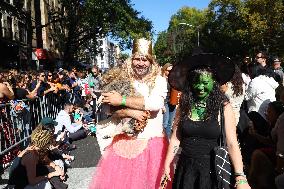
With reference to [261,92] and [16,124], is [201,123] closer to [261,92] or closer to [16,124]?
[261,92]

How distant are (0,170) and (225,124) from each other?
4.97 m

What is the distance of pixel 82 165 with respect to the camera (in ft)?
25.1

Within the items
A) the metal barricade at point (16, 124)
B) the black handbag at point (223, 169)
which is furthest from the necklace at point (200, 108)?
the metal barricade at point (16, 124)

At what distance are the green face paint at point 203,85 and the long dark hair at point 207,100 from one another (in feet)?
0.08

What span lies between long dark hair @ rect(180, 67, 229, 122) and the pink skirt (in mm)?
562

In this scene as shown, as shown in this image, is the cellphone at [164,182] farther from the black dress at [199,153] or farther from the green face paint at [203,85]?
the green face paint at [203,85]

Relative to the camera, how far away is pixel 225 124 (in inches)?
122

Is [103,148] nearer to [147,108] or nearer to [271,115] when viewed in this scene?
[147,108]

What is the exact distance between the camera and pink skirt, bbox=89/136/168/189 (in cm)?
364

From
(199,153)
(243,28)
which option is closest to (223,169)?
(199,153)

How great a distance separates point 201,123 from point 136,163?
0.83 m

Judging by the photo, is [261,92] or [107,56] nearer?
[261,92]

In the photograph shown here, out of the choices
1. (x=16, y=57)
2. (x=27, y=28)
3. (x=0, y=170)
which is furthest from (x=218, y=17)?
(x=0, y=170)

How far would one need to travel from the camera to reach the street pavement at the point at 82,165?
21.1 ft
